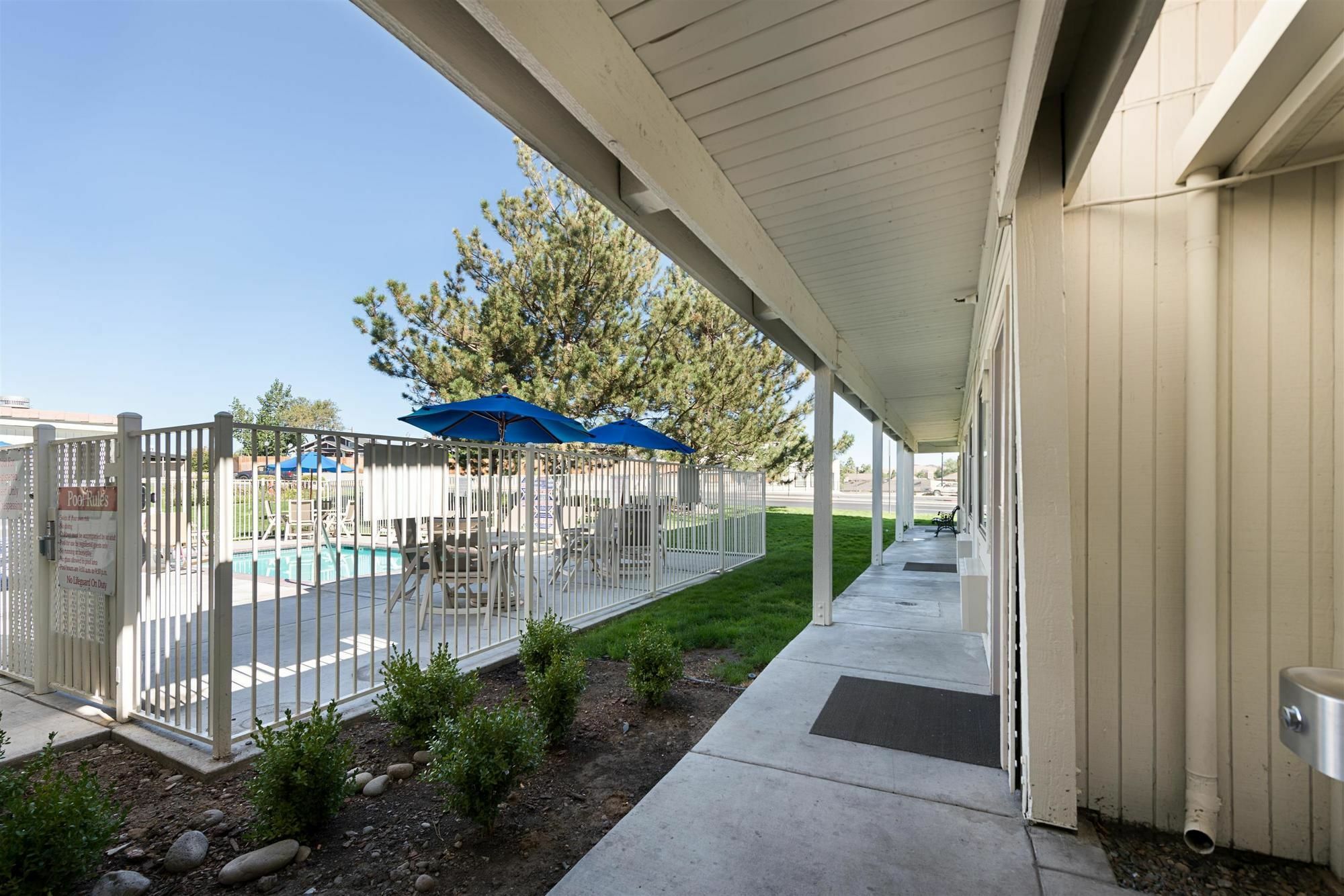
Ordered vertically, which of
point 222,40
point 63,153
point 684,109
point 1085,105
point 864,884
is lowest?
point 864,884

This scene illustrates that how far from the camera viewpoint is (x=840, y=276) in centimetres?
374

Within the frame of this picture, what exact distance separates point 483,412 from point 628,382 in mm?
6867

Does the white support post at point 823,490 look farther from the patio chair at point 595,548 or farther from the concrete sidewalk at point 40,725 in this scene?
the concrete sidewalk at point 40,725

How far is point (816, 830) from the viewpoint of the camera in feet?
7.22

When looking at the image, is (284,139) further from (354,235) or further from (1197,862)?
(1197,862)

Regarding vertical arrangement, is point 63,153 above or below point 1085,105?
above

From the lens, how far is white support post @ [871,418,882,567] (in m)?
8.50

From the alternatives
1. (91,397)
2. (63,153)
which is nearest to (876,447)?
(63,153)

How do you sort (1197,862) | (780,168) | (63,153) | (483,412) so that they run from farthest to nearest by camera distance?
(63,153) < (483,412) < (780,168) < (1197,862)

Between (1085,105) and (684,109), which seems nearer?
(1085,105)

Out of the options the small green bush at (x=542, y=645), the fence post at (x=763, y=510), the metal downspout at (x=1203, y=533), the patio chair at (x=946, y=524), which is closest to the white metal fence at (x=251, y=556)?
the small green bush at (x=542, y=645)

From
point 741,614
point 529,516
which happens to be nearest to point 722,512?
point 741,614

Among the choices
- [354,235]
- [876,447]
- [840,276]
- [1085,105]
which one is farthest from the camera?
[354,235]

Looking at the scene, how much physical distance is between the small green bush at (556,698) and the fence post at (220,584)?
4.51 ft
